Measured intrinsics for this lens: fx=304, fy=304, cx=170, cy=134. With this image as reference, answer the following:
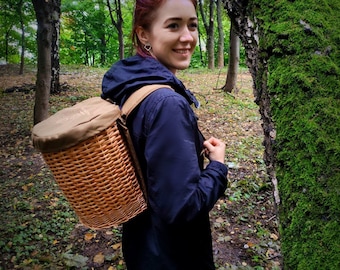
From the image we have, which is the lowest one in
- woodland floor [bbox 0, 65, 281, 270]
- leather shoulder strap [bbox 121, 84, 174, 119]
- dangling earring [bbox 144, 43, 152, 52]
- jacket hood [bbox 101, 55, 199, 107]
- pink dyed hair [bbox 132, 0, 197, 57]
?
woodland floor [bbox 0, 65, 281, 270]

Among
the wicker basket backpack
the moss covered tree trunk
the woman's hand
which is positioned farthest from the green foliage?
the wicker basket backpack

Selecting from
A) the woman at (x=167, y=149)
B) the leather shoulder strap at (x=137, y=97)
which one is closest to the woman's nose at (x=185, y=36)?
the woman at (x=167, y=149)

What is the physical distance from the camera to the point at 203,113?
27.9 ft

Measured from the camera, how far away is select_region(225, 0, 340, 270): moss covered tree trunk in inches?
45.4

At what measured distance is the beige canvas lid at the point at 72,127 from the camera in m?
1.22

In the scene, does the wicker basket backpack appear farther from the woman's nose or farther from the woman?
the woman's nose

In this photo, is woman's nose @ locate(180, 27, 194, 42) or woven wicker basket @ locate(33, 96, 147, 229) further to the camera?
woman's nose @ locate(180, 27, 194, 42)

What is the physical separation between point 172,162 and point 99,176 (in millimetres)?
328

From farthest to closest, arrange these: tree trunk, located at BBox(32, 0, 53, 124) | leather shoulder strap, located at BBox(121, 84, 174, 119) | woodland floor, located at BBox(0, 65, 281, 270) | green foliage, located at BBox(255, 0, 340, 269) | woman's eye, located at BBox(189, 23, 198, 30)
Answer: tree trunk, located at BBox(32, 0, 53, 124) → woodland floor, located at BBox(0, 65, 281, 270) → woman's eye, located at BBox(189, 23, 198, 30) → leather shoulder strap, located at BBox(121, 84, 174, 119) → green foliage, located at BBox(255, 0, 340, 269)

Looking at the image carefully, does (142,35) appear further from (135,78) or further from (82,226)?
(82,226)

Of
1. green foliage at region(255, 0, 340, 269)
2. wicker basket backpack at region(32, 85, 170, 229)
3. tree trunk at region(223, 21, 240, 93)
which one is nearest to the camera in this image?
green foliage at region(255, 0, 340, 269)

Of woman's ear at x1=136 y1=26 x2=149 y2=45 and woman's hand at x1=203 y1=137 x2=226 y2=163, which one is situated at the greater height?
woman's ear at x1=136 y1=26 x2=149 y2=45

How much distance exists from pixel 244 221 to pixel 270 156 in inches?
103

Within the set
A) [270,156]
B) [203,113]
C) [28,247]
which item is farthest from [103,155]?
[203,113]
